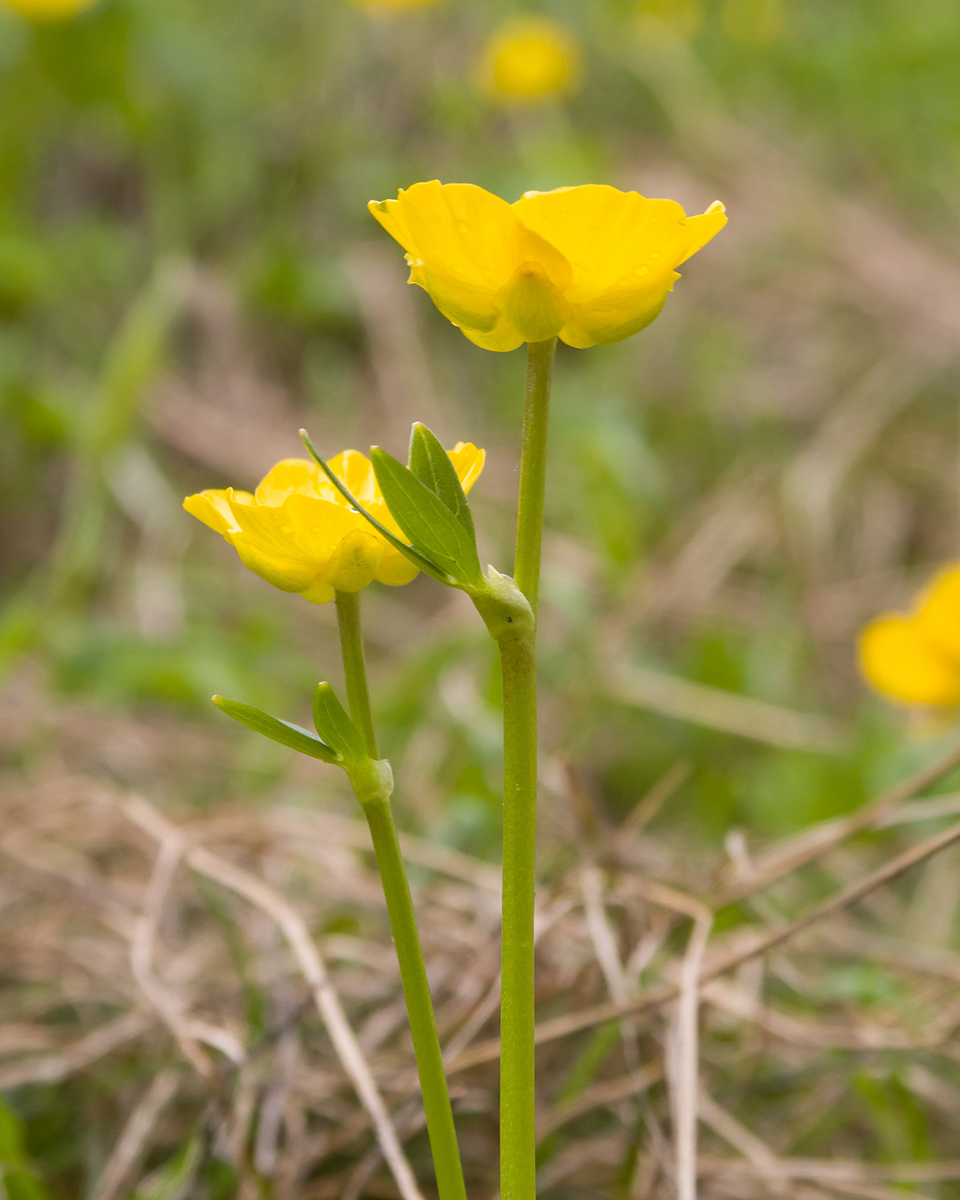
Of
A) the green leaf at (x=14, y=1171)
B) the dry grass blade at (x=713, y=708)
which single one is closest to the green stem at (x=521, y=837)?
the green leaf at (x=14, y=1171)

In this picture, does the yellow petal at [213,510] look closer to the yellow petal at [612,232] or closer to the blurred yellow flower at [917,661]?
the yellow petal at [612,232]

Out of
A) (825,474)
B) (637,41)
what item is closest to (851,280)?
(825,474)

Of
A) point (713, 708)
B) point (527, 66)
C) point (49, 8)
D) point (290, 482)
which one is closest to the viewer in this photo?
point (290, 482)

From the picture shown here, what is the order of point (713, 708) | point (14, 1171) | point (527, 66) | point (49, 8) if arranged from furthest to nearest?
point (527, 66)
point (49, 8)
point (713, 708)
point (14, 1171)

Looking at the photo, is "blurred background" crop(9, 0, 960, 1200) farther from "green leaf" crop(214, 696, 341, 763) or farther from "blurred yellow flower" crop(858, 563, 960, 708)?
"green leaf" crop(214, 696, 341, 763)

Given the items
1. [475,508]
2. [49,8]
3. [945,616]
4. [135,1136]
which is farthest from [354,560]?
[49,8]

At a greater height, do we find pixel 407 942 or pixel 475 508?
pixel 475 508

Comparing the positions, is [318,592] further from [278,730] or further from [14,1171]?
[14,1171]

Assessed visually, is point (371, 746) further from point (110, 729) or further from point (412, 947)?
point (110, 729)
